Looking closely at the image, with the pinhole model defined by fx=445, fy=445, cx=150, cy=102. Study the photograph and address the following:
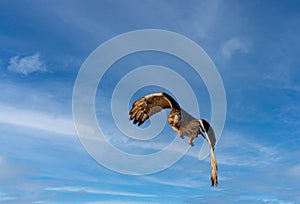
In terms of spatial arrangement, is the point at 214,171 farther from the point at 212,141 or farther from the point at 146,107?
the point at 146,107

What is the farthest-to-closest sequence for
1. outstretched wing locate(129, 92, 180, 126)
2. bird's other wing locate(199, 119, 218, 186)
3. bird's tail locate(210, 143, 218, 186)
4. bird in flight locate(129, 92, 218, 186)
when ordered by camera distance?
outstretched wing locate(129, 92, 180, 126)
bird in flight locate(129, 92, 218, 186)
bird's other wing locate(199, 119, 218, 186)
bird's tail locate(210, 143, 218, 186)

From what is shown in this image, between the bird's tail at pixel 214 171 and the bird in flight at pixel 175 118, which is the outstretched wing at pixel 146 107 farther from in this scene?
the bird's tail at pixel 214 171

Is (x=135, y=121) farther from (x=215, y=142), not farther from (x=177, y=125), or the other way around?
(x=215, y=142)

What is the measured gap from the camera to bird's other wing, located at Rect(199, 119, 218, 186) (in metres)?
25.2

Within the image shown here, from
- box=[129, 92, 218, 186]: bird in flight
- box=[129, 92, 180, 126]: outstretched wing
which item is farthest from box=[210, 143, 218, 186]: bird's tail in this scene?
box=[129, 92, 180, 126]: outstretched wing

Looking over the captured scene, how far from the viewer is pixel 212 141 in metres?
27.0

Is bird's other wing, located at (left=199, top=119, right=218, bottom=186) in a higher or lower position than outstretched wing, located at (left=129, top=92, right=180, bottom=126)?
lower

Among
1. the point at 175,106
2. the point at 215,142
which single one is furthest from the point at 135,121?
the point at 215,142

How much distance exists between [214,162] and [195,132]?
9.52ft

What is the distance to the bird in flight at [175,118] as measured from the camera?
26891 millimetres

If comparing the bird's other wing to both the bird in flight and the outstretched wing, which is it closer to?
the bird in flight

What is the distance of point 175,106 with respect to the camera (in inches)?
1118

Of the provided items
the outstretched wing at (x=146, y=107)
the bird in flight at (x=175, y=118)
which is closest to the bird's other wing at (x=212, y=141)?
the bird in flight at (x=175, y=118)

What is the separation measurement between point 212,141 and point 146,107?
555 centimetres
